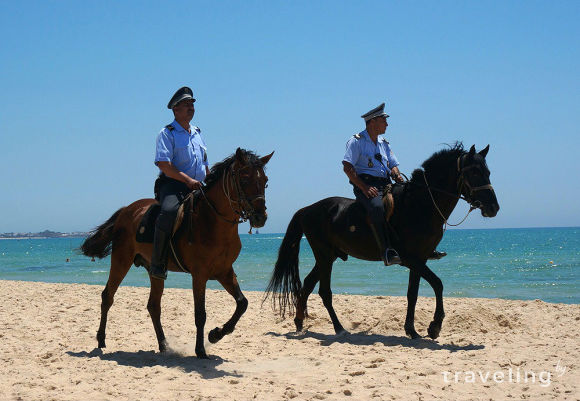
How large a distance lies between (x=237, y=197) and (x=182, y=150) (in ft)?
3.37

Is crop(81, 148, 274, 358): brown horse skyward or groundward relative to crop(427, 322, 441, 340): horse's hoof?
skyward

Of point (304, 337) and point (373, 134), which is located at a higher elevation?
point (373, 134)

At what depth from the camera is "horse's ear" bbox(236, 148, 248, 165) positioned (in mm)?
5875

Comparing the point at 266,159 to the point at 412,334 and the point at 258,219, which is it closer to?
the point at 258,219

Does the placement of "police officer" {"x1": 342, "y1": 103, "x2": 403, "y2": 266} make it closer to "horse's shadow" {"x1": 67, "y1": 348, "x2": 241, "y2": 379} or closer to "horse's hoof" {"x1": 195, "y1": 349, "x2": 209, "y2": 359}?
"horse's hoof" {"x1": 195, "y1": 349, "x2": 209, "y2": 359}

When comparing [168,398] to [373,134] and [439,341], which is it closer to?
[439,341]

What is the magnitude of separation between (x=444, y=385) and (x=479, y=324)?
3236 millimetres

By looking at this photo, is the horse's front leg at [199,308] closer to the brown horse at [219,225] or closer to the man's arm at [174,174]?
the brown horse at [219,225]

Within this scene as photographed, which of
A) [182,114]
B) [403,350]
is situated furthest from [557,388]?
[182,114]

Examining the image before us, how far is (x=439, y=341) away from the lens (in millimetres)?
7484

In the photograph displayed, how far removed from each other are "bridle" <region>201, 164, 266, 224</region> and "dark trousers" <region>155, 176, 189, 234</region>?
15.0 inches

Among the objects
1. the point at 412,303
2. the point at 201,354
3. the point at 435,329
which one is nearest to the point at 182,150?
the point at 201,354

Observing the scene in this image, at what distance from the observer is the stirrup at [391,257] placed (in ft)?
24.5

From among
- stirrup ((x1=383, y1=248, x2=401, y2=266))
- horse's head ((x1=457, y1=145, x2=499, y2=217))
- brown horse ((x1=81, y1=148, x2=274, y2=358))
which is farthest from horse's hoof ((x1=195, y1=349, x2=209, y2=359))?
horse's head ((x1=457, y1=145, x2=499, y2=217))
